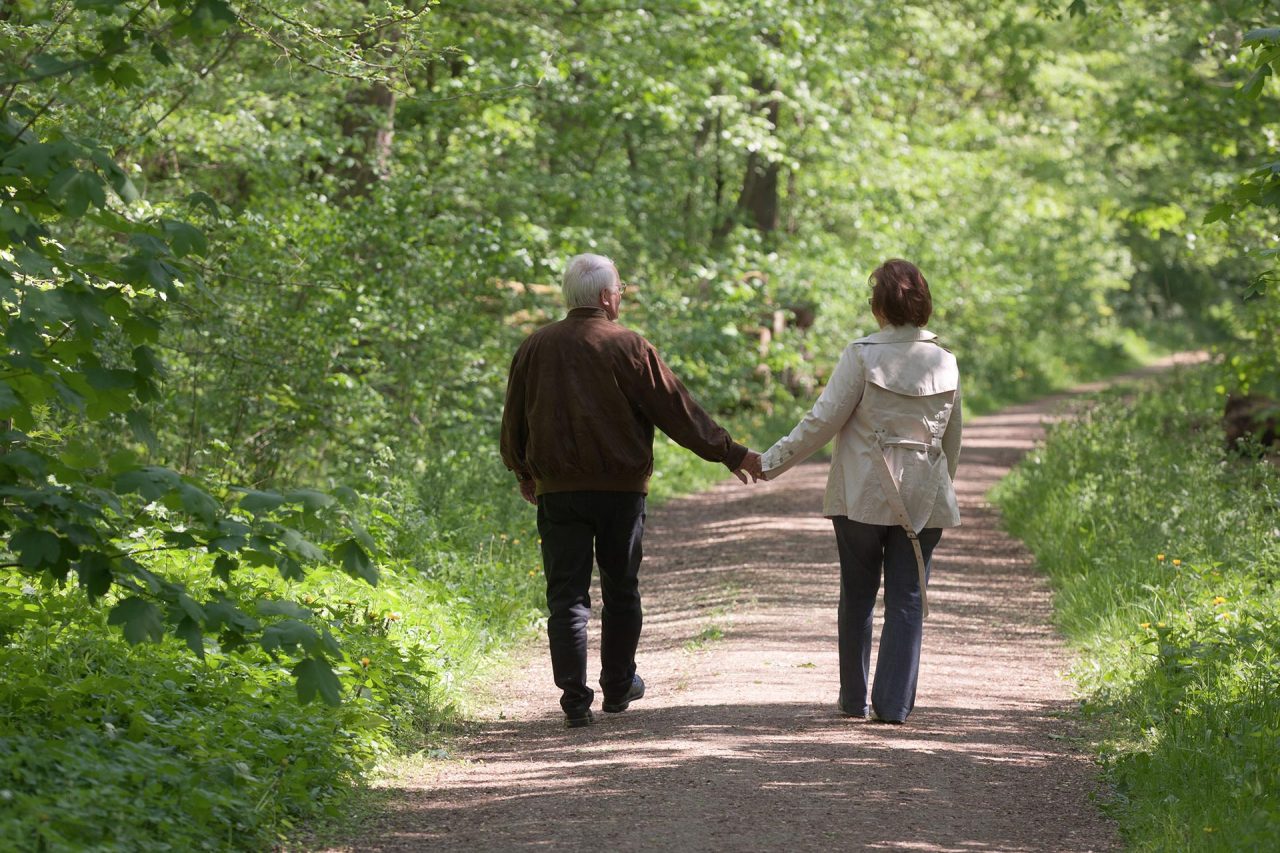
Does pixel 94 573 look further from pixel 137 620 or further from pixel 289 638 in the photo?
pixel 289 638

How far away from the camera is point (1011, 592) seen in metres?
10.7

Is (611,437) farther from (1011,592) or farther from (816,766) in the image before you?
(1011,592)

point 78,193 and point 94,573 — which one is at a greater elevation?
point 78,193

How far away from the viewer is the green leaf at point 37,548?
438 cm

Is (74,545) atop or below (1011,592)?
atop

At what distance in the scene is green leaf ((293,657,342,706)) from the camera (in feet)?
14.6

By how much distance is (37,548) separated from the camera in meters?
4.39

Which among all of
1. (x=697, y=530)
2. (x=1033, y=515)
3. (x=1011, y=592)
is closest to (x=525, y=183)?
(x=697, y=530)

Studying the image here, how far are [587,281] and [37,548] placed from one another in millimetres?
2976

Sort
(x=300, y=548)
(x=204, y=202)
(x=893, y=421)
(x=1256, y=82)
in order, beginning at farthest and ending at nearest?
(x=893, y=421)
(x=1256, y=82)
(x=204, y=202)
(x=300, y=548)

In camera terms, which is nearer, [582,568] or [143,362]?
[143,362]

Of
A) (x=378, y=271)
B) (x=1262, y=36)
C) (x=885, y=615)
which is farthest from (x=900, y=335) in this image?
(x=378, y=271)

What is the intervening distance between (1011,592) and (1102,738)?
4135 mm

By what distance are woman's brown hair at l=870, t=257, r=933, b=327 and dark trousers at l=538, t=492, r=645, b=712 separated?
1.39 metres
